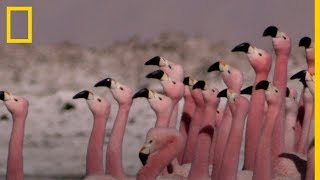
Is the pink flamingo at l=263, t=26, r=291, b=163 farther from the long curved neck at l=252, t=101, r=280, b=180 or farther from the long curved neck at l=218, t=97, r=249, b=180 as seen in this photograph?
the long curved neck at l=252, t=101, r=280, b=180

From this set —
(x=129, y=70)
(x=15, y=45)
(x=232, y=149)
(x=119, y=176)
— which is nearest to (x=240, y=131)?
(x=232, y=149)

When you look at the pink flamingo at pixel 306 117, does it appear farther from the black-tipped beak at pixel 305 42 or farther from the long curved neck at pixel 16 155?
the long curved neck at pixel 16 155

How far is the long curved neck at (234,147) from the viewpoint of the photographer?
1042 centimetres

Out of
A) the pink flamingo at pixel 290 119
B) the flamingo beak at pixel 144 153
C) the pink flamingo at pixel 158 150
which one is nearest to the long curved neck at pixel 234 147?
the pink flamingo at pixel 158 150

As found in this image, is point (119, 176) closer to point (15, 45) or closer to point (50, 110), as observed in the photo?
point (50, 110)

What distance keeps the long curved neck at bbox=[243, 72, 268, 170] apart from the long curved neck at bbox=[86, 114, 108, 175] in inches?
53.9

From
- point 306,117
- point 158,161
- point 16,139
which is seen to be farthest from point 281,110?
point 16,139

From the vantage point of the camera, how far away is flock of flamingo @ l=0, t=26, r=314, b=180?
1020 cm

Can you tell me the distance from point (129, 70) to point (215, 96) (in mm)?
12858

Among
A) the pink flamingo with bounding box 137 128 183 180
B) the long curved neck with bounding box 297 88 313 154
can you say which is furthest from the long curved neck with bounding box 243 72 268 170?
the pink flamingo with bounding box 137 128 183 180

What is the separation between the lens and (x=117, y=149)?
1129 cm

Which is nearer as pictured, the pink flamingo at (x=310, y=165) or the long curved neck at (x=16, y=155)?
the pink flamingo at (x=310, y=165)

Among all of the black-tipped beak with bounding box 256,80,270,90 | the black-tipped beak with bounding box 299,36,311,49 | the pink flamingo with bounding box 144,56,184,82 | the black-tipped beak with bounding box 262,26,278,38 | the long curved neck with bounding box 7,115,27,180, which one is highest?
the black-tipped beak with bounding box 262,26,278,38

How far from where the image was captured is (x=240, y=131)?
10.5 metres
